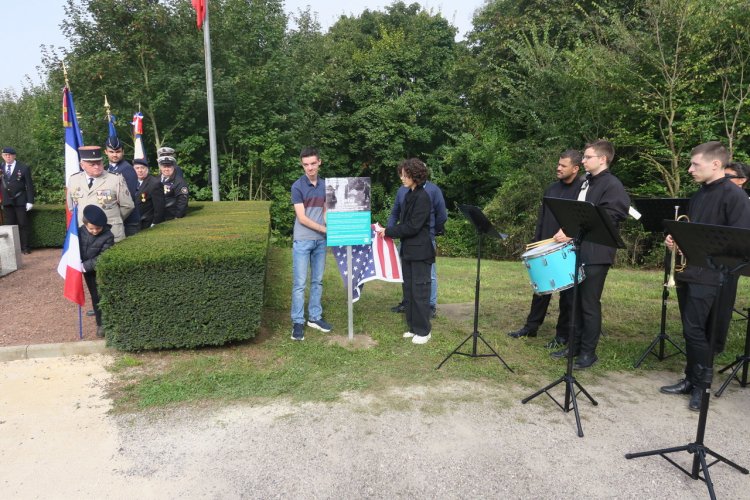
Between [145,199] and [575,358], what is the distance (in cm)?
641

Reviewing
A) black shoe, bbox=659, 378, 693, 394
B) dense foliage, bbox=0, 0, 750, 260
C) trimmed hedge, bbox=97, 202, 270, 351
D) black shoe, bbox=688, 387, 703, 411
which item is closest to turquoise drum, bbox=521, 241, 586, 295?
black shoe, bbox=659, 378, 693, 394

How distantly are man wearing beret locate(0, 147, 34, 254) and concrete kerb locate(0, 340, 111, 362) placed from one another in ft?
23.6

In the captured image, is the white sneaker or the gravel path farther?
the white sneaker

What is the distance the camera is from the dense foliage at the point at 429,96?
12859mm

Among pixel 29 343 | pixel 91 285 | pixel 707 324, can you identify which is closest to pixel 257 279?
pixel 91 285

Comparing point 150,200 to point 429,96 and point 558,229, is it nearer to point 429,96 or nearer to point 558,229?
point 558,229

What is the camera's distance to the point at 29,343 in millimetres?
5781

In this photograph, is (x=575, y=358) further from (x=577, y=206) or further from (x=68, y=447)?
(x=68, y=447)

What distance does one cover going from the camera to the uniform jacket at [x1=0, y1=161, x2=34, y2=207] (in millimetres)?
11109

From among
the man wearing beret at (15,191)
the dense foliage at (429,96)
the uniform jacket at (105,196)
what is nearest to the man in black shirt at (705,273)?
the uniform jacket at (105,196)

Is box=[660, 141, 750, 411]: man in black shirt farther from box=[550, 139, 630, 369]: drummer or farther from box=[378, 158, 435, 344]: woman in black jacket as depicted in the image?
box=[378, 158, 435, 344]: woman in black jacket

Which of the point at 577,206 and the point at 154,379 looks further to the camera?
the point at 154,379

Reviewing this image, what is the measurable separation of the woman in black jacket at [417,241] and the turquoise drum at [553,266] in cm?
112

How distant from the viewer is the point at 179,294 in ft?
17.6
